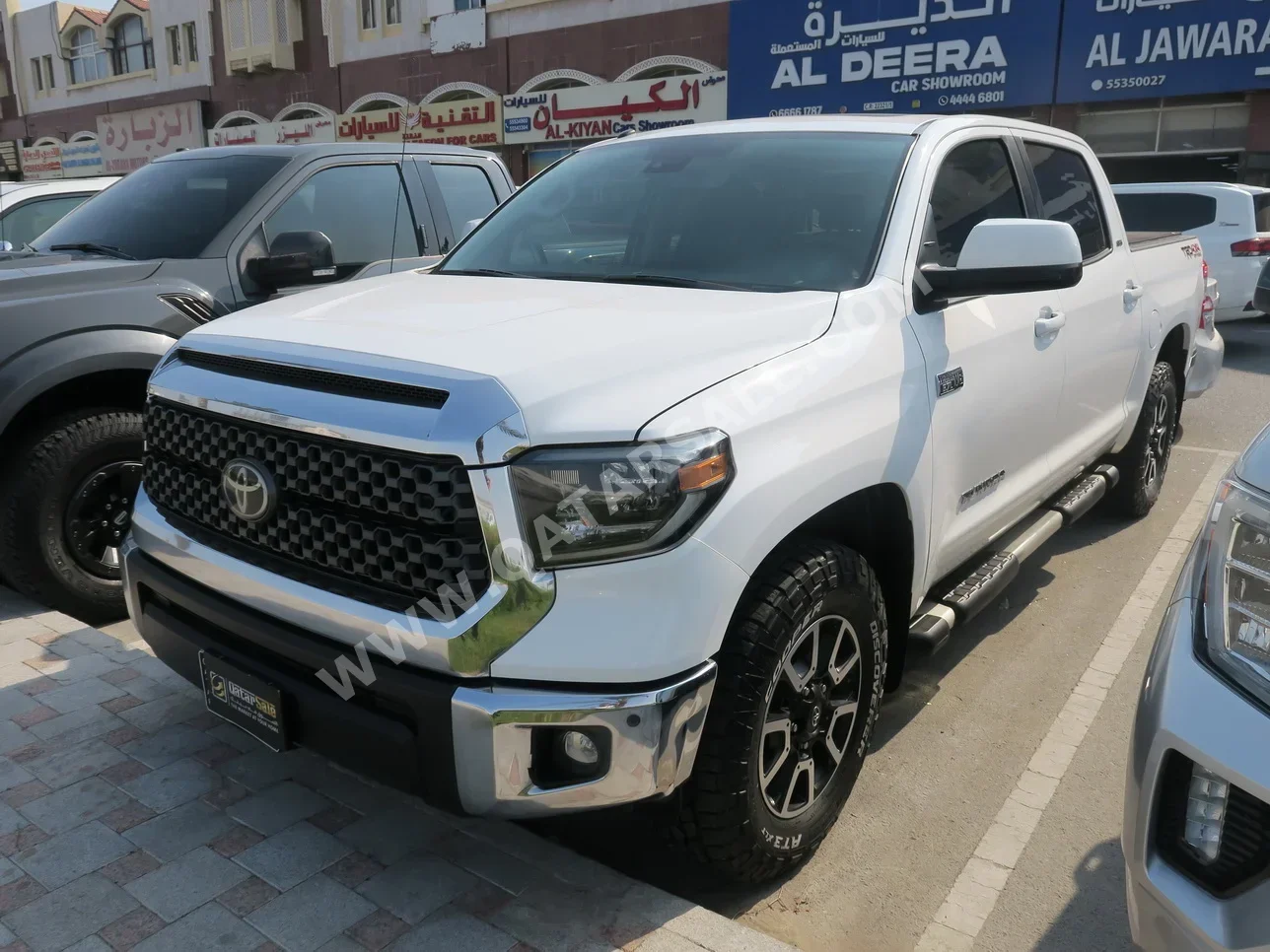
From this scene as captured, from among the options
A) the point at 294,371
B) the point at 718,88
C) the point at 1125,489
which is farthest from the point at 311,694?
the point at 718,88

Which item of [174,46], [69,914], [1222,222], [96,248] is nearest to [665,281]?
[69,914]

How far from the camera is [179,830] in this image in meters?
2.66

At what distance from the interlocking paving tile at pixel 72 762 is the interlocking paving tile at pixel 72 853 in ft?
0.91

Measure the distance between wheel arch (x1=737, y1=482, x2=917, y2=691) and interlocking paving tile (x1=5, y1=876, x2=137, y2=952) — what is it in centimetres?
180

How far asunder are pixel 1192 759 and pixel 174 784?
8.30 feet

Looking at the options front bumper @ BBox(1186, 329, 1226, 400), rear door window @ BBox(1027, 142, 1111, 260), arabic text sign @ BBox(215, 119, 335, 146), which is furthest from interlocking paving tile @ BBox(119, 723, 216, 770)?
arabic text sign @ BBox(215, 119, 335, 146)

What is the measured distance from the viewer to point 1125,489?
17.6 feet

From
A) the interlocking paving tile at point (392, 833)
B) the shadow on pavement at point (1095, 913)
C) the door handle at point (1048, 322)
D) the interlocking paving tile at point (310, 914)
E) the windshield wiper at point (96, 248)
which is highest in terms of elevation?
the windshield wiper at point (96, 248)

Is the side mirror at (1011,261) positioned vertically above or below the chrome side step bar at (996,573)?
above

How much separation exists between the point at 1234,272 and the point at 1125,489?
282 inches

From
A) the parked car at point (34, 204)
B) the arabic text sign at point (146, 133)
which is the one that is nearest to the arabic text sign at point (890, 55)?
the parked car at point (34, 204)

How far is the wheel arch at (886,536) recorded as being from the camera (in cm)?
262

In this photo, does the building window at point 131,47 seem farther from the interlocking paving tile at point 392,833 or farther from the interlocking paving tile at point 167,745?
the interlocking paving tile at point 392,833

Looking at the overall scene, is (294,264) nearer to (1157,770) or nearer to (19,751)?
(19,751)
